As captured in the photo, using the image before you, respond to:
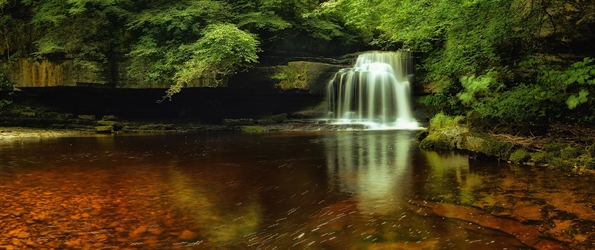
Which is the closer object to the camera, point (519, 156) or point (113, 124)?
point (519, 156)

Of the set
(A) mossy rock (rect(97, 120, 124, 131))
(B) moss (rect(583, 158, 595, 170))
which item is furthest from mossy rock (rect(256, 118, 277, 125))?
(B) moss (rect(583, 158, 595, 170))

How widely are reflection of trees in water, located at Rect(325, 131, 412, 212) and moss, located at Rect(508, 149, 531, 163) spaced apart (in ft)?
7.19

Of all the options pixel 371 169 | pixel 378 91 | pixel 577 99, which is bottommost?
pixel 371 169

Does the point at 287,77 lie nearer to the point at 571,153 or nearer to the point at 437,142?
the point at 437,142

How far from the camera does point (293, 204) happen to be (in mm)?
5832

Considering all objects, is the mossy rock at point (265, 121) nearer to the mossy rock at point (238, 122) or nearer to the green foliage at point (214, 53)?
the mossy rock at point (238, 122)

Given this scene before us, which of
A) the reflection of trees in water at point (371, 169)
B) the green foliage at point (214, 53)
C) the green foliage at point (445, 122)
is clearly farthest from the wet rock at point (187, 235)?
the green foliage at point (214, 53)

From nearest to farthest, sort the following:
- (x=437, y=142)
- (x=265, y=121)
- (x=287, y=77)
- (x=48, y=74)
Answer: (x=437, y=142) → (x=48, y=74) → (x=287, y=77) → (x=265, y=121)

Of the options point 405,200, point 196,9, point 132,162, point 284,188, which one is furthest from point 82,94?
point 405,200

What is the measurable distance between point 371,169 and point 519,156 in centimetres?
318

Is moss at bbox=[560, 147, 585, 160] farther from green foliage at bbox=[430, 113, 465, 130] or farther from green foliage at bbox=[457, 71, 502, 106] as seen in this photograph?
green foliage at bbox=[430, 113, 465, 130]

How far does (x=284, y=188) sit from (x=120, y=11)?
17059 millimetres

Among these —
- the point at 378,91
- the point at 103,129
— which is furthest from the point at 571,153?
the point at 103,129

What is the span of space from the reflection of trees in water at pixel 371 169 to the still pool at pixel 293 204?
0.04m
